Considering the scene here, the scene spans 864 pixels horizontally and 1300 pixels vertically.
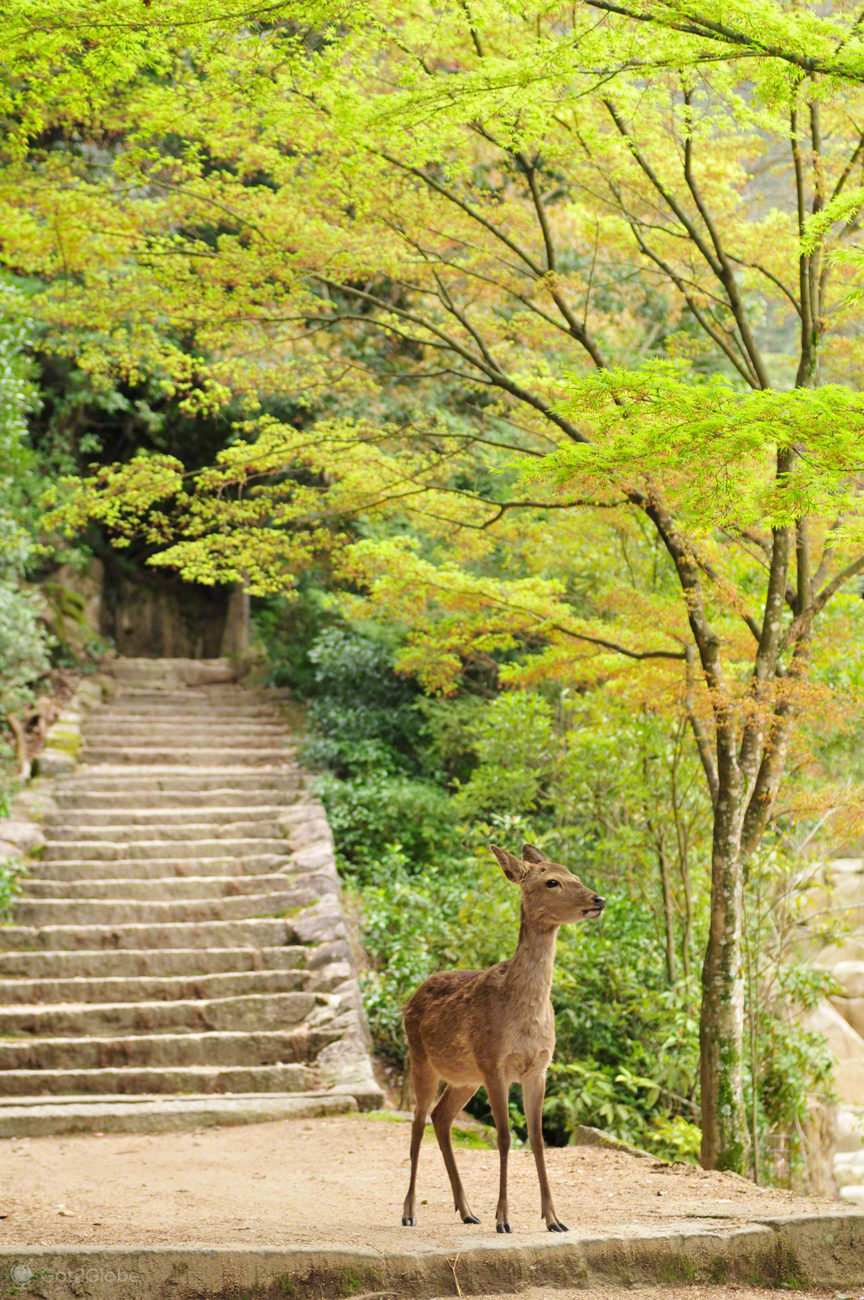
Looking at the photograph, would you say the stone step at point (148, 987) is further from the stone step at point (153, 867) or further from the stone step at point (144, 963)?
the stone step at point (153, 867)

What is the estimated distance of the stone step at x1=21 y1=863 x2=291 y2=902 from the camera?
9102 millimetres

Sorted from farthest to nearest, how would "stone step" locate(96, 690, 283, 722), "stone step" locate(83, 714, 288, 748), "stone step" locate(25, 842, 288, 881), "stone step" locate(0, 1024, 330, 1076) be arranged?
"stone step" locate(96, 690, 283, 722) → "stone step" locate(83, 714, 288, 748) → "stone step" locate(25, 842, 288, 881) → "stone step" locate(0, 1024, 330, 1076)

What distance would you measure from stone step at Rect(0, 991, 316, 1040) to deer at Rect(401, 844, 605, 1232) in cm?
419

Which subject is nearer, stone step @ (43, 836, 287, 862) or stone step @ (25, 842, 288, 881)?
stone step @ (25, 842, 288, 881)

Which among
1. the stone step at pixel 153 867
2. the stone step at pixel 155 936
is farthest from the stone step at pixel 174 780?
the stone step at pixel 155 936

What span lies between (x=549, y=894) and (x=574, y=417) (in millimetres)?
2247

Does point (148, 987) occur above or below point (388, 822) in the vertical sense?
below

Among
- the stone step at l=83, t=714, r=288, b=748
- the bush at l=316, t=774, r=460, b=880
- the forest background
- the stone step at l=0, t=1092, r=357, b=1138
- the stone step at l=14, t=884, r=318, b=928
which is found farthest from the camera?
the stone step at l=83, t=714, r=288, b=748

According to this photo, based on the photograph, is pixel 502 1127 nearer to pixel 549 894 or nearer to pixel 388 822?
pixel 549 894

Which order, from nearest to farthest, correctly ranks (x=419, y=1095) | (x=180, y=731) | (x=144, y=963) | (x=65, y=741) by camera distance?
1. (x=419, y=1095)
2. (x=144, y=963)
3. (x=65, y=741)
4. (x=180, y=731)

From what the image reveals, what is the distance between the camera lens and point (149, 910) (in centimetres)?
887

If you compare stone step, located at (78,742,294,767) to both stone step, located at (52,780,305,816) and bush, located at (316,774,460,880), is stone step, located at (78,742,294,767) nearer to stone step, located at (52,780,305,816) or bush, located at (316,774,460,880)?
stone step, located at (52,780,305,816)

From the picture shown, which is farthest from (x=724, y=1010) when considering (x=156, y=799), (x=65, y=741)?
(x=65, y=741)

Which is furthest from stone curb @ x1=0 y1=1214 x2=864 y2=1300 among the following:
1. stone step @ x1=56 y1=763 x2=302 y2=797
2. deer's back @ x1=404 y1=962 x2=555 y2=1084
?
stone step @ x1=56 y1=763 x2=302 y2=797
